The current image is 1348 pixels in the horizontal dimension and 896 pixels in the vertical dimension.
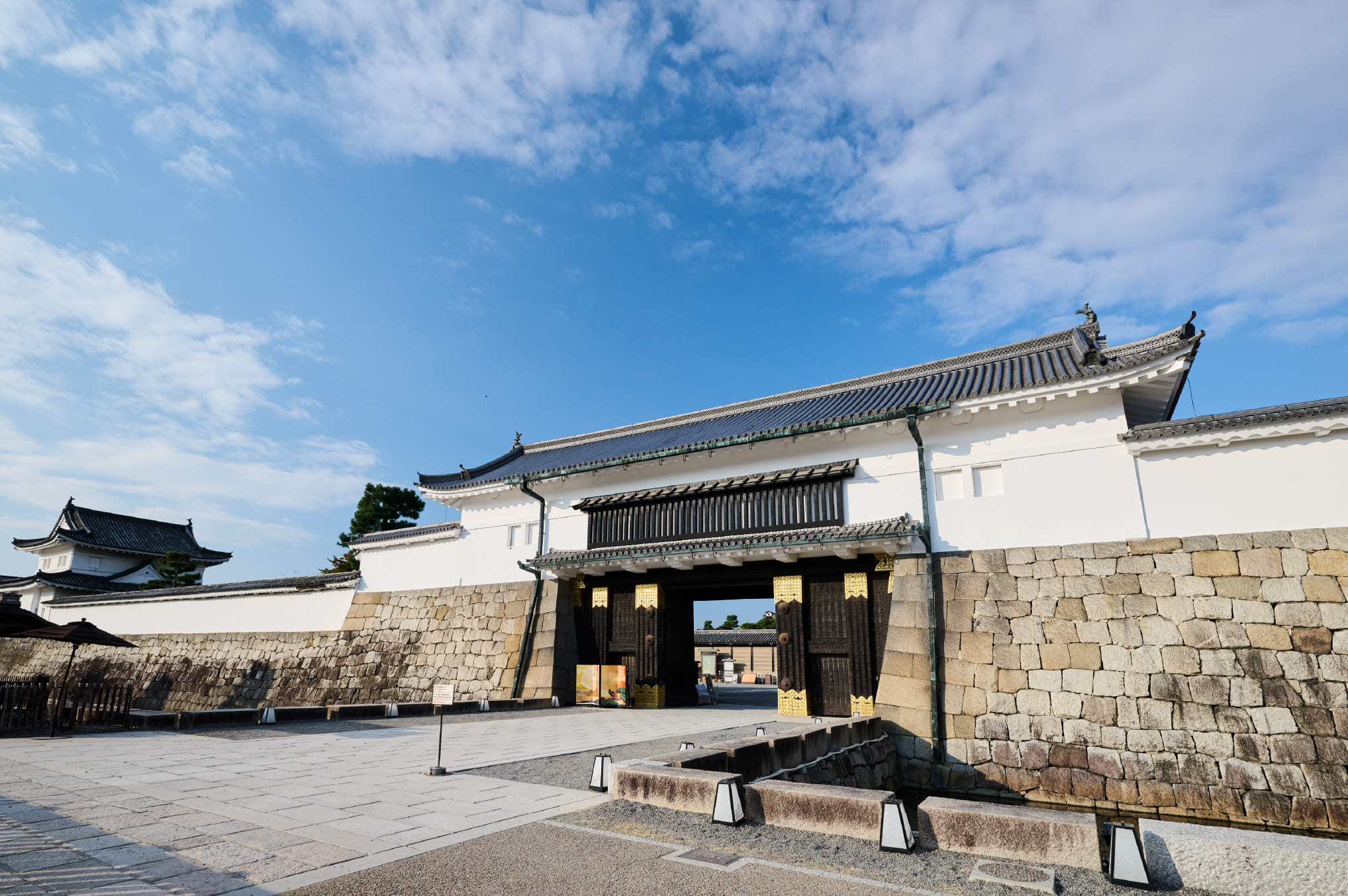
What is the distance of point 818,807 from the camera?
18.7 feet

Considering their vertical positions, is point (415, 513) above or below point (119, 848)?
above

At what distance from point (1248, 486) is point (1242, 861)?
29.9 ft

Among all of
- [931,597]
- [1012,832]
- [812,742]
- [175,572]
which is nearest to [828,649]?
[931,597]

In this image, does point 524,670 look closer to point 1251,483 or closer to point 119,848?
point 119,848

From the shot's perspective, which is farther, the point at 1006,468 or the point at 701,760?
the point at 1006,468

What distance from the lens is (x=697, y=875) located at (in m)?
4.72

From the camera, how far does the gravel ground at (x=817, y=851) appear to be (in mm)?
4621

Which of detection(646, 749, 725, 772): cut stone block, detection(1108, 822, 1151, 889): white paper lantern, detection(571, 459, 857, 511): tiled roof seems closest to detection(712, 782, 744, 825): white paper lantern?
detection(646, 749, 725, 772): cut stone block

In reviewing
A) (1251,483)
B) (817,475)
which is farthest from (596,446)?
(1251,483)

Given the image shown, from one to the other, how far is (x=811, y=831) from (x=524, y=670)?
14.0 metres

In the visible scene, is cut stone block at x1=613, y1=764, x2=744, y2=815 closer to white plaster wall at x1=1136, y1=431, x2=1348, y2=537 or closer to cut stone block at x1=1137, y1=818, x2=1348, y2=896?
cut stone block at x1=1137, y1=818, x2=1348, y2=896

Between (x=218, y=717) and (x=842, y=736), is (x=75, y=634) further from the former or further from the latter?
(x=842, y=736)

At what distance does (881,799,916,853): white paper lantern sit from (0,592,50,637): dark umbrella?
15.9 meters

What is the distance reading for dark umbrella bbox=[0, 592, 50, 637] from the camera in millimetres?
13234
